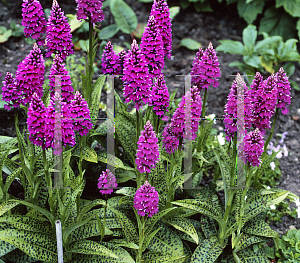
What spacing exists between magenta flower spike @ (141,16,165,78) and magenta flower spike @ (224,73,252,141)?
0.66m

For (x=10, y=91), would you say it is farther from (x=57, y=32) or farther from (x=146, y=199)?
(x=146, y=199)

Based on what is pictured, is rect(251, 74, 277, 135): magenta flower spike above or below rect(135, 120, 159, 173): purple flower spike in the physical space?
above

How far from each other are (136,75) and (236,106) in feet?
2.80

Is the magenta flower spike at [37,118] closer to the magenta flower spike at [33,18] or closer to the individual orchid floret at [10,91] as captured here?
the individual orchid floret at [10,91]

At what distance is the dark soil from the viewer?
4.64 m

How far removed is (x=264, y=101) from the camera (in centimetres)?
305

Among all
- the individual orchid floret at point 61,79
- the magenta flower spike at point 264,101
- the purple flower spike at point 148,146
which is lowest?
the purple flower spike at point 148,146

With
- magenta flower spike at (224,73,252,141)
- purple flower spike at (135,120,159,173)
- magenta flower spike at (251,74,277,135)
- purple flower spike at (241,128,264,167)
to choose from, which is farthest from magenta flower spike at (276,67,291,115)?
purple flower spike at (135,120,159,173)

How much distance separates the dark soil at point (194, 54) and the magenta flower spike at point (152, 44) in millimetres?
2238

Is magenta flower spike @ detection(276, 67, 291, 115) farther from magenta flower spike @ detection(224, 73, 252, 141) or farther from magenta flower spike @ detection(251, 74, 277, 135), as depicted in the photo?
magenta flower spike @ detection(224, 73, 252, 141)

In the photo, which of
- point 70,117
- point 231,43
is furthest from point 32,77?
point 231,43

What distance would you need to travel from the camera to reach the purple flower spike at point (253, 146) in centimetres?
286

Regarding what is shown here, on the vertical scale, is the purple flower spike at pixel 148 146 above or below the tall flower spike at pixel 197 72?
below

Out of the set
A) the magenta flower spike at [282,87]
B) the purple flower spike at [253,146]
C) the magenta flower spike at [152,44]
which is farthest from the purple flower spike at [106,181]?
the magenta flower spike at [282,87]
